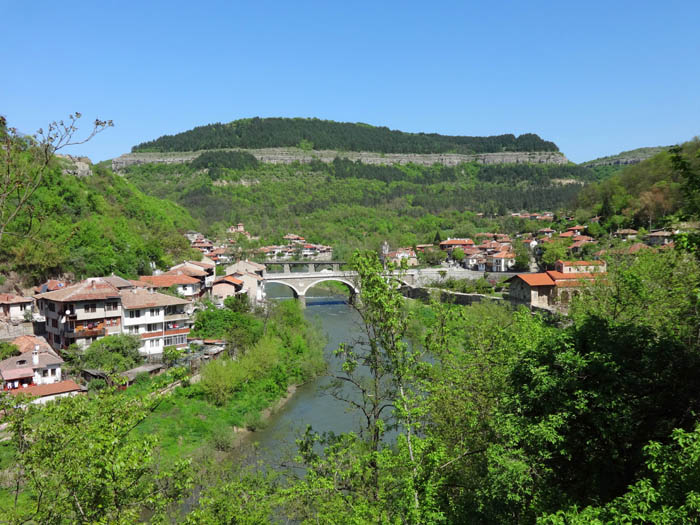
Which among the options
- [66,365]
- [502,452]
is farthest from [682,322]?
[66,365]

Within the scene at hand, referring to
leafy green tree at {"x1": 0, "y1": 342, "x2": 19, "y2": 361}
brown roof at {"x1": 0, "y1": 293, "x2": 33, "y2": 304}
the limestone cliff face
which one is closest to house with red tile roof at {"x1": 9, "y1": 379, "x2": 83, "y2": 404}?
leafy green tree at {"x1": 0, "y1": 342, "x2": 19, "y2": 361}

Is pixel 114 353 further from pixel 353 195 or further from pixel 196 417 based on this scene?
pixel 353 195

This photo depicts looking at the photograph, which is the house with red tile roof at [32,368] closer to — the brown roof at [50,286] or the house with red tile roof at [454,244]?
the brown roof at [50,286]

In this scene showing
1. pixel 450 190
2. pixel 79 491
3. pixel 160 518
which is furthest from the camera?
pixel 450 190

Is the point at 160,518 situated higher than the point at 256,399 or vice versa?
the point at 160,518

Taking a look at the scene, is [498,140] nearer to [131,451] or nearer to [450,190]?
[450,190]

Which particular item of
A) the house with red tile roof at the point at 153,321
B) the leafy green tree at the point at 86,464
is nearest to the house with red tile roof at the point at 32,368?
the house with red tile roof at the point at 153,321

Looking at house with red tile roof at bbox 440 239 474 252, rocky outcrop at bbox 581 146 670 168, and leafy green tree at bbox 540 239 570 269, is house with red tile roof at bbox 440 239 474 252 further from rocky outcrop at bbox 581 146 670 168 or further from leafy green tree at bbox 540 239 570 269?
rocky outcrop at bbox 581 146 670 168
